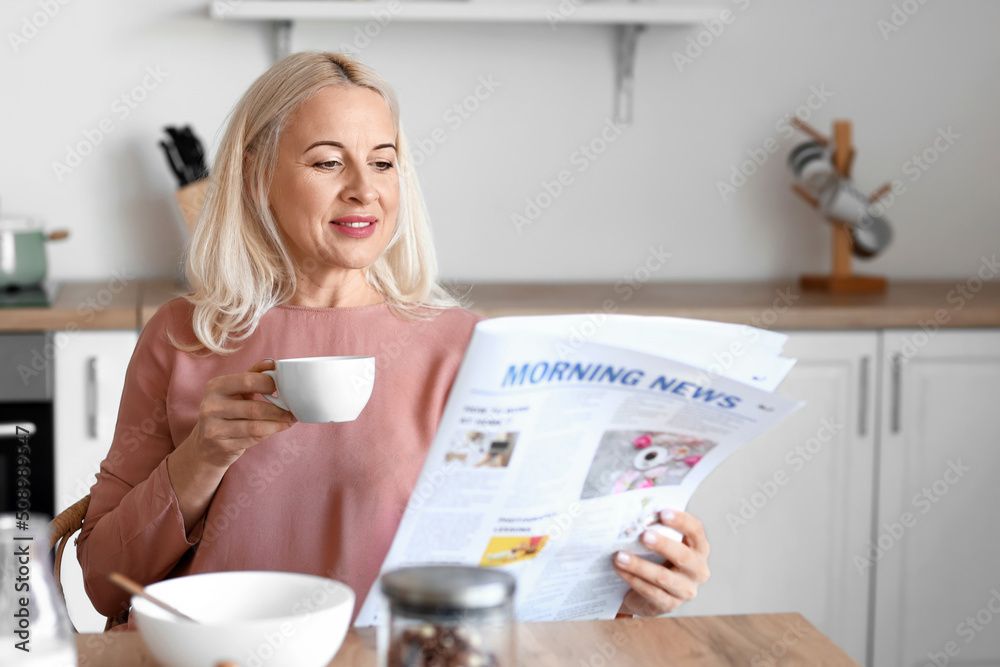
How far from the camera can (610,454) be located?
887mm

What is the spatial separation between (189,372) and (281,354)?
0.11 m

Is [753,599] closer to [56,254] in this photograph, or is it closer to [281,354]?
[281,354]

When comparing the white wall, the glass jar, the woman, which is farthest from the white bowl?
the white wall

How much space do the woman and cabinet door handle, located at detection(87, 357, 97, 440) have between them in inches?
33.6

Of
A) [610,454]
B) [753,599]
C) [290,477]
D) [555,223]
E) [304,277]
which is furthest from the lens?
[555,223]

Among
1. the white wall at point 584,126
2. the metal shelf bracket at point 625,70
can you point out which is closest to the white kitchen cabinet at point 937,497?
the white wall at point 584,126

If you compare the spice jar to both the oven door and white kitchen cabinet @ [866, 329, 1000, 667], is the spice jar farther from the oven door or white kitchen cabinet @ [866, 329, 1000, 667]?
white kitchen cabinet @ [866, 329, 1000, 667]

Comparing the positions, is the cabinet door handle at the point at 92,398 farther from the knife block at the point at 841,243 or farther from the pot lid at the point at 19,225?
the knife block at the point at 841,243

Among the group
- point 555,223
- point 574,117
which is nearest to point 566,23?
point 574,117

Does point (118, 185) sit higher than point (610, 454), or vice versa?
point (118, 185)

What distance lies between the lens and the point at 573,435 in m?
0.85

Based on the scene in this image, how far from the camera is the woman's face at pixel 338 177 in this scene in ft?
4.09

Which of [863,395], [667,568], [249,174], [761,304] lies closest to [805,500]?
[863,395]

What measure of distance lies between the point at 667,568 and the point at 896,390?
4.61ft
